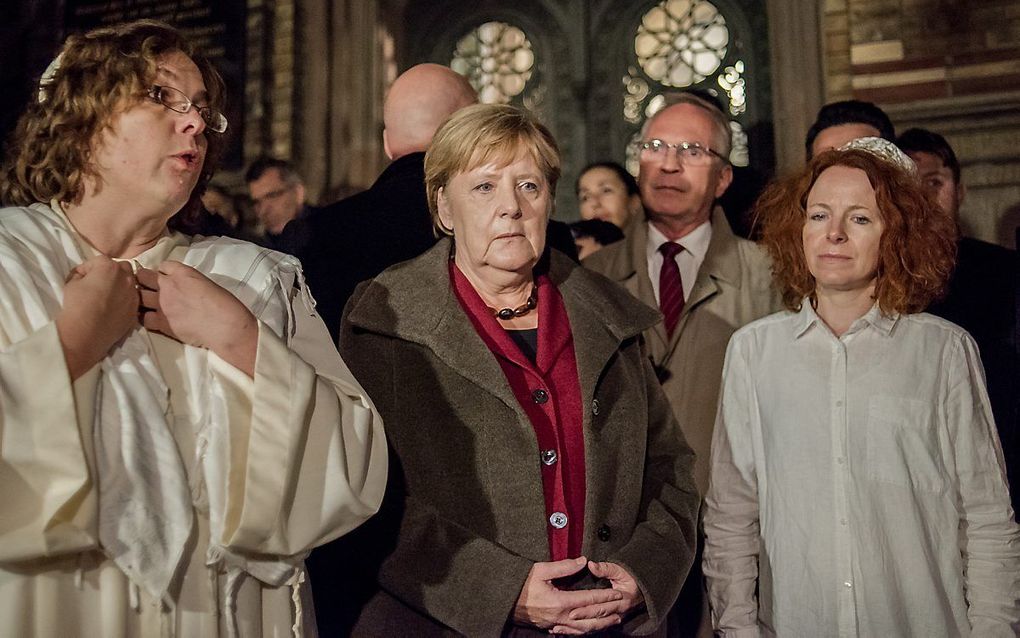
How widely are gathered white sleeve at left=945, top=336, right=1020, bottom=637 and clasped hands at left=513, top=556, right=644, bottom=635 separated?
753mm

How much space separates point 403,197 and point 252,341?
1.01 metres

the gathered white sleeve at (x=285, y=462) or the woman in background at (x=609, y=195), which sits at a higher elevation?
the woman in background at (x=609, y=195)

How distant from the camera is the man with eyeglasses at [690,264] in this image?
8.84 ft

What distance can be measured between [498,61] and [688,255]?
395cm

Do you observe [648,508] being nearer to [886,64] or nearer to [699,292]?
[699,292]

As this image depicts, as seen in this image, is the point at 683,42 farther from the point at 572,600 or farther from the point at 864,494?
the point at 572,600

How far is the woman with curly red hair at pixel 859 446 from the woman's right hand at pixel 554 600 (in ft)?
1.70

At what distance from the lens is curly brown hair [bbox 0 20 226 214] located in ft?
5.15

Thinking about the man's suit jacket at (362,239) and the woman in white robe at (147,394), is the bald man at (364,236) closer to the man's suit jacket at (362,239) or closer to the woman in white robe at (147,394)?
the man's suit jacket at (362,239)

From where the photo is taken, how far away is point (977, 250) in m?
2.97

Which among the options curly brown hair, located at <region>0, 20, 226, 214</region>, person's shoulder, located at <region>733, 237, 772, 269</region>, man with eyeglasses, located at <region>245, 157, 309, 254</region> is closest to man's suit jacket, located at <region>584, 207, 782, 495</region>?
person's shoulder, located at <region>733, 237, 772, 269</region>

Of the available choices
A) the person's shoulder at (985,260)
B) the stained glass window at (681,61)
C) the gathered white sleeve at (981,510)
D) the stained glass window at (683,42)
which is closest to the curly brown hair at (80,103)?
the gathered white sleeve at (981,510)

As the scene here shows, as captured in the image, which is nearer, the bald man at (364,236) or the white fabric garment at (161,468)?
the white fabric garment at (161,468)

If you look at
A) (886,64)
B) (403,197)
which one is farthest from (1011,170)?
(403,197)
